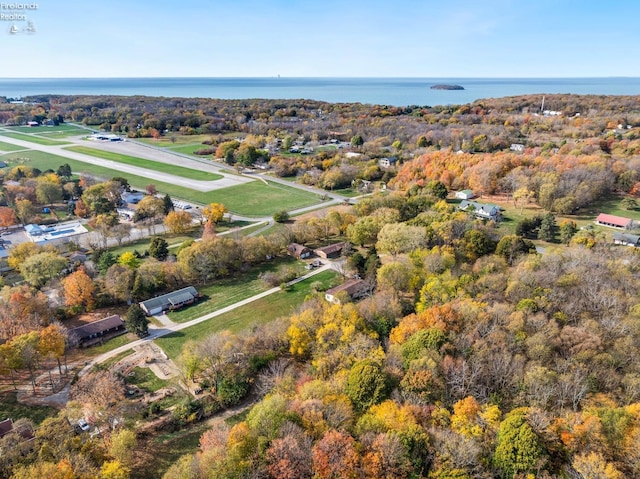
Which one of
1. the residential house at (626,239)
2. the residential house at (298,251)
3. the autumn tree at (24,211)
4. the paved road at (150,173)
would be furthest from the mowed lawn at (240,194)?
the residential house at (626,239)

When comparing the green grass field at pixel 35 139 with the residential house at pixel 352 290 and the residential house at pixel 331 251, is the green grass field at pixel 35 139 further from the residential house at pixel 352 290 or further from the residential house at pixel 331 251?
the residential house at pixel 352 290

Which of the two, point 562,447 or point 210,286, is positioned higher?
point 562,447

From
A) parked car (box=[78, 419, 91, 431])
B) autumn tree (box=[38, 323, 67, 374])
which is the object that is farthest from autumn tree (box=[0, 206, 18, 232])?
parked car (box=[78, 419, 91, 431])

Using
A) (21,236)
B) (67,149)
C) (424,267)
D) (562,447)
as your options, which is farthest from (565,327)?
(67,149)

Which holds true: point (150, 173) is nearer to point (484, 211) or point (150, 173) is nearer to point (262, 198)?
point (262, 198)

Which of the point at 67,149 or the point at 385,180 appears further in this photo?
the point at 67,149

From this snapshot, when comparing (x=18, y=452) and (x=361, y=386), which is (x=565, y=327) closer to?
(x=361, y=386)
